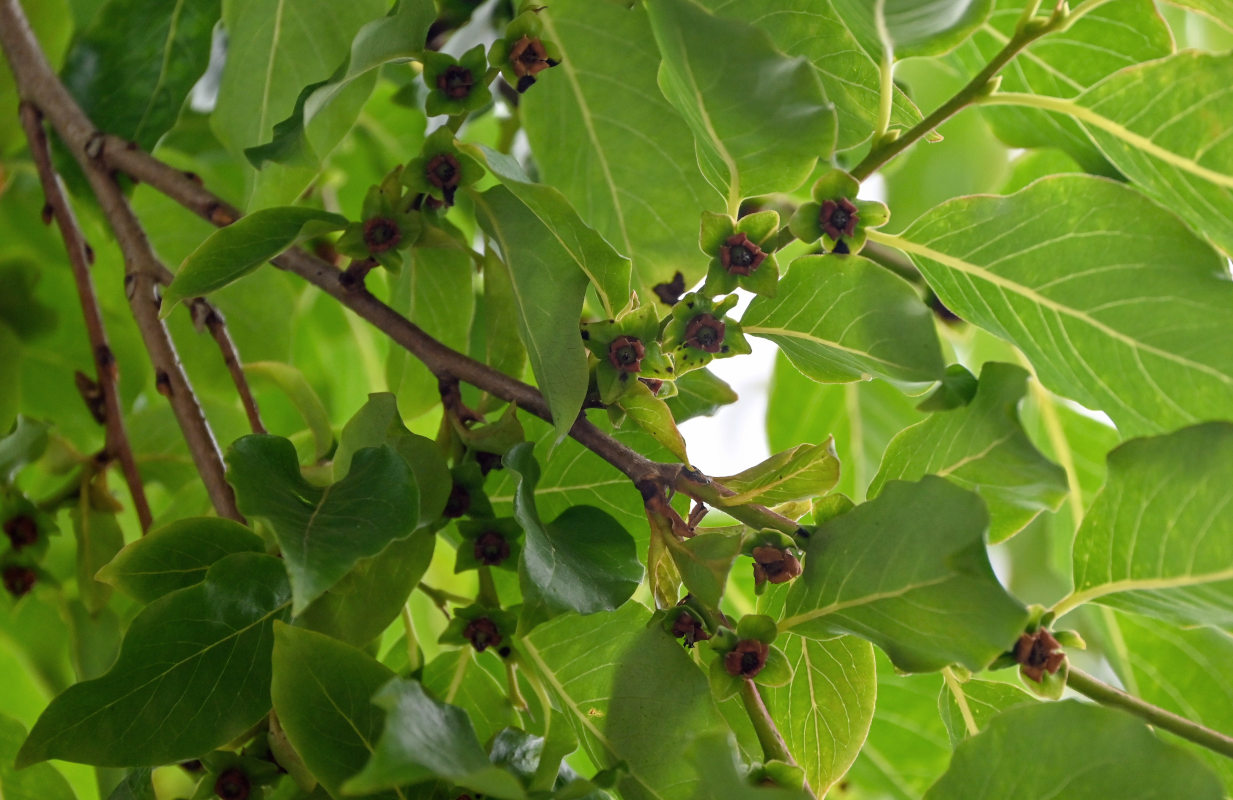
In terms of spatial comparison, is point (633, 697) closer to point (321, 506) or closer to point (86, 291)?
point (321, 506)

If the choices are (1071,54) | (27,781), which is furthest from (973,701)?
(27,781)

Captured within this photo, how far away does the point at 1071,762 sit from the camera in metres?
0.31

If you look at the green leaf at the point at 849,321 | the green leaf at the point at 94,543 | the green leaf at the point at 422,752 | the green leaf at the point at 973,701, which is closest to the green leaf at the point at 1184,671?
the green leaf at the point at 973,701

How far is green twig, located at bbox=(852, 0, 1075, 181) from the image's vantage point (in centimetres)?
38

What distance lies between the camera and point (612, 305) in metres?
0.39

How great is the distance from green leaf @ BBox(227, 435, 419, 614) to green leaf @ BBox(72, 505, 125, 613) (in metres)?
0.23

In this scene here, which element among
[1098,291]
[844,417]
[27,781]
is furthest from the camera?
[844,417]

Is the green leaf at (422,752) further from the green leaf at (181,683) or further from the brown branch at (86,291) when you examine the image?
the brown branch at (86,291)

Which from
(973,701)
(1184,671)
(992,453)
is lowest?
(1184,671)

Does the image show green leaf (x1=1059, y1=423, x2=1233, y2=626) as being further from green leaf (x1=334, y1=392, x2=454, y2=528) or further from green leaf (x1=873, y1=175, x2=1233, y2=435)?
green leaf (x1=334, y1=392, x2=454, y2=528)

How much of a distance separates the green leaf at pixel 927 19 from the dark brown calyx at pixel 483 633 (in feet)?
0.82

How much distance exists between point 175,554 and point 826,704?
0.24m

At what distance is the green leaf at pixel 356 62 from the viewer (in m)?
0.37

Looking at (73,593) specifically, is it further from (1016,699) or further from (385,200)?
(1016,699)
